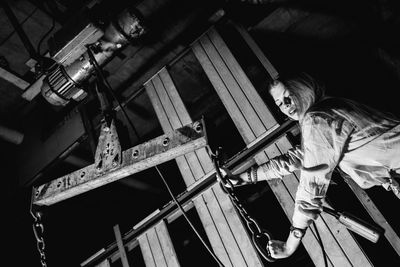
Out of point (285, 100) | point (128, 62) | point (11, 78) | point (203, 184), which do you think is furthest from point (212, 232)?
point (11, 78)

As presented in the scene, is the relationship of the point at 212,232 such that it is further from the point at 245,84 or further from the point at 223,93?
the point at 245,84

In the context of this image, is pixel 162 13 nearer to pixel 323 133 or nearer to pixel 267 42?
pixel 267 42

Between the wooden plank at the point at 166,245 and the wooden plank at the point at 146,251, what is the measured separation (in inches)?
9.8

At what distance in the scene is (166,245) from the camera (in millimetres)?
4547

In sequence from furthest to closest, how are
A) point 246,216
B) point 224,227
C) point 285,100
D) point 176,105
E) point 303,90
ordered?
point 176,105 < point 224,227 < point 285,100 < point 303,90 < point 246,216

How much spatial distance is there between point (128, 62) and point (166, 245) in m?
3.92

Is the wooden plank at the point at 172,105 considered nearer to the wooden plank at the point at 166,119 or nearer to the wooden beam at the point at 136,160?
the wooden plank at the point at 166,119

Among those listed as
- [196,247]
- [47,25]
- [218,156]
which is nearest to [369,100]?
[218,156]

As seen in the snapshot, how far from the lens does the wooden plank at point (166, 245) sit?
14.4ft

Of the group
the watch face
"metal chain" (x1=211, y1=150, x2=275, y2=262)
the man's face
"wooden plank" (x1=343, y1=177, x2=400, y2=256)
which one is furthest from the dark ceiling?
the watch face

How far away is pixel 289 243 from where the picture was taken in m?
2.92

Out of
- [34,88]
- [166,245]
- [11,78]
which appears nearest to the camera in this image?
[166,245]

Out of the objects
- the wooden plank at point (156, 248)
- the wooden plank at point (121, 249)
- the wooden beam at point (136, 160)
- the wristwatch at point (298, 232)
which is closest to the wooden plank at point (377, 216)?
the wristwatch at point (298, 232)

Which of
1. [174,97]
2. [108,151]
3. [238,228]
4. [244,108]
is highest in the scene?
[174,97]
